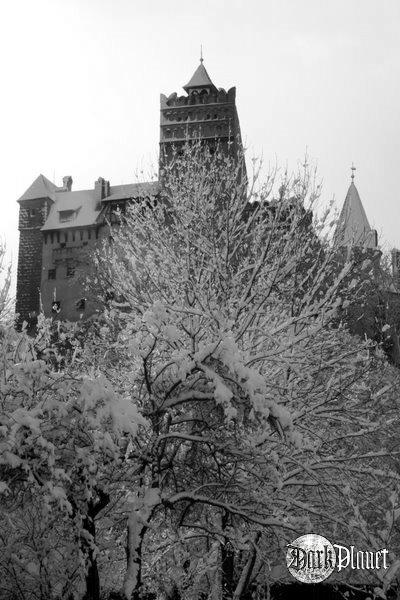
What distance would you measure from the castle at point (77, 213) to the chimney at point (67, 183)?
2.23ft

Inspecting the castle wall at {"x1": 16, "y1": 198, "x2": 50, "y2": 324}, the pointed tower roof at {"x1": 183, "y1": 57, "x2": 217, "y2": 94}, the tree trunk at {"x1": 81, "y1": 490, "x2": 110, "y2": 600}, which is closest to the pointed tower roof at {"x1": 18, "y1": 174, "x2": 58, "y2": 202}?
the castle wall at {"x1": 16, "y1": 198, "x2": 50, "y2": 324}

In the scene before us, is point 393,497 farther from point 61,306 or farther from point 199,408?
point 61,306

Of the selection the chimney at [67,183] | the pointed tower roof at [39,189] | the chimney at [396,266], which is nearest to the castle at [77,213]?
the pointed tower roof at [39,189]

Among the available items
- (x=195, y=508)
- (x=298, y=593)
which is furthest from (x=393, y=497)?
(x=298, y=593)

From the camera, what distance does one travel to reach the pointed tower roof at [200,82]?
179 ft

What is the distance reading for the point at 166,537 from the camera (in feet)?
38.5

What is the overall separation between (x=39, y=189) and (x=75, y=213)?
5.17 m

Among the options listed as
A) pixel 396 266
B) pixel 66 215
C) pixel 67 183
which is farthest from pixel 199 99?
pixel 396 266

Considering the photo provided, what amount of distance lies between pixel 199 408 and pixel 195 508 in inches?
66.1

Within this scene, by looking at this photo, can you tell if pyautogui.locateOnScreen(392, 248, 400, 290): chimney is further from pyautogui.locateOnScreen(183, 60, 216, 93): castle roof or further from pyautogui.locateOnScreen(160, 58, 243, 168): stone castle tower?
pyautogui.locateOnScreen(183, 60, 216, 93): castle roof

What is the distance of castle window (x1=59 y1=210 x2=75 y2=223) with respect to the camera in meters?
55.7

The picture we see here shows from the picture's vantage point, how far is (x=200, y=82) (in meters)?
54.8

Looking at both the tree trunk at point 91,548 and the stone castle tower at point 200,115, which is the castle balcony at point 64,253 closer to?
the stone castle tower at point 200,115

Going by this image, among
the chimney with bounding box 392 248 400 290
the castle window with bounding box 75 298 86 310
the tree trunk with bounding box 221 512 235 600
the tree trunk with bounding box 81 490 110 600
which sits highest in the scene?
the chimney with bounding box 392 248 400 290
